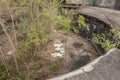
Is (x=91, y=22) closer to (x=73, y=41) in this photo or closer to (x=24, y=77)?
(x=73, y=41)

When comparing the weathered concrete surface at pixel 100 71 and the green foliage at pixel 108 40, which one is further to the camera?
the green foliage at pixel 108 40

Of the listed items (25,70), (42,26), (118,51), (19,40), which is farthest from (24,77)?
(118,51)

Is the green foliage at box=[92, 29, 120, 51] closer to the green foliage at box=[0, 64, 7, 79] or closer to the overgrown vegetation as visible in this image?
the overgrown vegetation

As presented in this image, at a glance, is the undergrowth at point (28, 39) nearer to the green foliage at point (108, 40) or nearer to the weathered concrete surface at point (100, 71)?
the green foliage at point (108, 40)

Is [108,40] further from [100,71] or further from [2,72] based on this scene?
[2,72]

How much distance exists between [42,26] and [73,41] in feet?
4.40

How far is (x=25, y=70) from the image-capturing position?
3314mm

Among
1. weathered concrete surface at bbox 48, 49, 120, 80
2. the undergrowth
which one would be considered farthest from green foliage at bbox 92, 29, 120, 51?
the undergrowth

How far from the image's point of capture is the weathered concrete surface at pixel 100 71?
1965mm

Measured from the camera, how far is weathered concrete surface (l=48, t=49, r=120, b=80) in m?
1.96

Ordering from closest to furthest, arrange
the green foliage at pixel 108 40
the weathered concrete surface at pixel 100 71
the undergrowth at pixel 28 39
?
the weathered concrete surface at pixel 100 71, the green foliage at pixel 108 40, the undergrowth at pixel 28 39

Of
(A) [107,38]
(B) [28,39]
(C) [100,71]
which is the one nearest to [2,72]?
(B) [28,39]

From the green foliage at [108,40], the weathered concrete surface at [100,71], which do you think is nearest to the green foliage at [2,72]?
the weathered concrete surface at [100,71]

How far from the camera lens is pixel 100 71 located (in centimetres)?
206
